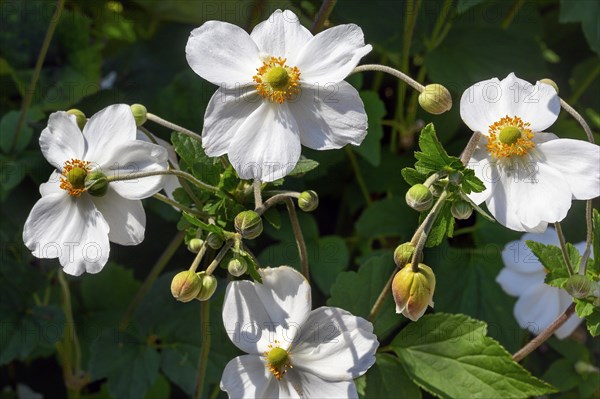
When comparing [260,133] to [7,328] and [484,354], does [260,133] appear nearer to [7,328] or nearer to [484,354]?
[484,354]

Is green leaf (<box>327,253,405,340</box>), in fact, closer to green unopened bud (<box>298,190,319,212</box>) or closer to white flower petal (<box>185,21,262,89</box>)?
green unopened bud (<box>298,190,319,212</box>)

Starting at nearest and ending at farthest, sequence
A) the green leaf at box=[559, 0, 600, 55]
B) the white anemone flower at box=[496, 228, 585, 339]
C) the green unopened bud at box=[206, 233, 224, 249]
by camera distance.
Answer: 1. the green unopened bud at box=[206, 233, 224, 249]
2. the white anemone flower at box=[496, 228, 585, 339]
3. the green leaf at box=[559, 0, 600, 55]

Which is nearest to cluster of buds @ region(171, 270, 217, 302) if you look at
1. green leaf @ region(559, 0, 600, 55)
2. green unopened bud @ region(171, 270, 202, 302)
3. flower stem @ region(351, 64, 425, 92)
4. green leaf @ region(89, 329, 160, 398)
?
green unopened bud @ region(171, 270, 202, 302)

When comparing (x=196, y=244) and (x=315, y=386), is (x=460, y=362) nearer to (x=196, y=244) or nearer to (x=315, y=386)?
(x=315, y=386)

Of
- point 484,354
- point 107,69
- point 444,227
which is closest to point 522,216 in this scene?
point 444,227

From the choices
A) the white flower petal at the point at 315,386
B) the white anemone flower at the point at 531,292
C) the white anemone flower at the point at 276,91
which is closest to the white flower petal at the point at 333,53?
the white anemone flower at the point at 276,91

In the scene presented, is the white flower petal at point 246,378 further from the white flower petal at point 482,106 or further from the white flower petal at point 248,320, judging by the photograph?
the white flower petal at point 482,106
